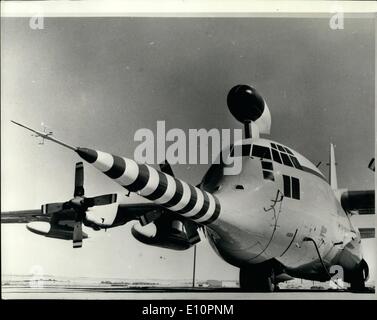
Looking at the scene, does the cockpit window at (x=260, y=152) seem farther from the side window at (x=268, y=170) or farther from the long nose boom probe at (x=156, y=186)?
the long nose boom probe at (x=156, y=186)

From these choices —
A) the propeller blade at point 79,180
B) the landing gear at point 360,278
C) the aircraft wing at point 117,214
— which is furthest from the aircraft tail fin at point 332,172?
the propeller blade at point 79,180

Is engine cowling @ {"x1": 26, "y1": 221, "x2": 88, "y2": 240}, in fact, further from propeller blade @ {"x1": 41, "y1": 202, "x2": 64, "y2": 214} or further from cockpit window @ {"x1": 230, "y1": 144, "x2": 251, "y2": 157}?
cockpit window @ {"x1": 230, "y1": 144, "x2": 251, "y2": 157}

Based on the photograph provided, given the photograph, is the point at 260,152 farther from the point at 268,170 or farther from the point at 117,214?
the point at 117,214

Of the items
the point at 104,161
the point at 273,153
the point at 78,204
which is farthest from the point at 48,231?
the point at 273,153

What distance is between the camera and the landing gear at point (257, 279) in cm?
430

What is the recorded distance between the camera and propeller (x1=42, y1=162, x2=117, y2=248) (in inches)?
173

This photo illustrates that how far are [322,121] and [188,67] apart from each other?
1.27 m

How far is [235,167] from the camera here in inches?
167

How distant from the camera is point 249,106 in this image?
4324mm

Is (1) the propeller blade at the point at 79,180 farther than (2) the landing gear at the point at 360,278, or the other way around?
(1) the propeller blade at the point at 79,180

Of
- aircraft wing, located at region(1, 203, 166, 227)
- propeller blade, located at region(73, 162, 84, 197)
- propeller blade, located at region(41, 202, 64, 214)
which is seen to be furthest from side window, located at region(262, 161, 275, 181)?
propeller blade, located at region(41, 202, 64, 214)

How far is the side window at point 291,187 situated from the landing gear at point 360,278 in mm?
834

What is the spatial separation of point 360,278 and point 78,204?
2542 mm

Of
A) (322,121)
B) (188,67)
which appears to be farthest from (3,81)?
(322,121)
